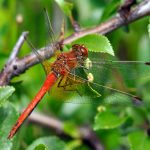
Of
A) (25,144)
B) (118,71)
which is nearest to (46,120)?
(25,144)

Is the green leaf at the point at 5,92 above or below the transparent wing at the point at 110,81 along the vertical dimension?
above

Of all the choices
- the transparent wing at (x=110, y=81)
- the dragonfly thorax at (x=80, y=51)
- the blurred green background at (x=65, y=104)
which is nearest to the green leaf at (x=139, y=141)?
the blurred green background at (x=65, y=104)

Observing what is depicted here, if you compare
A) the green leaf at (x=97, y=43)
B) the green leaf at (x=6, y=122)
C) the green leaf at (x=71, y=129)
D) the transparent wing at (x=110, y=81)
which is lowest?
the green leaf at (x=71, y=129)

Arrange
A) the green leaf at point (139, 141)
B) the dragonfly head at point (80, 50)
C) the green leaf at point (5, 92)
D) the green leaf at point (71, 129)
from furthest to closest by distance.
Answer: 1. the green leaf at point (71, 129)
2. the green leaf at point (139, 141)
3. the dragonfly head at point (80, 50)
4. the green leaf at point (5, 92)

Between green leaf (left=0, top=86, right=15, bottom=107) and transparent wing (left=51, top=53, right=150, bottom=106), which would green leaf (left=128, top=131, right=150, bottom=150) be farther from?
green leaf (left=0, top=86, right=15, bottom=107)

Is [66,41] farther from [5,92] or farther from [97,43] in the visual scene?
[5,92]

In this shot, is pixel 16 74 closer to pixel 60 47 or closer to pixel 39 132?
pixel 60 47

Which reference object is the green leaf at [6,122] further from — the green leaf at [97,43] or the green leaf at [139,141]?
the green leaf at [139,141]
